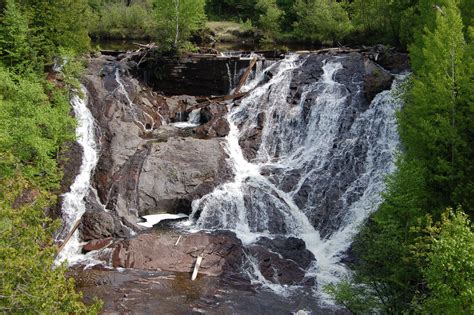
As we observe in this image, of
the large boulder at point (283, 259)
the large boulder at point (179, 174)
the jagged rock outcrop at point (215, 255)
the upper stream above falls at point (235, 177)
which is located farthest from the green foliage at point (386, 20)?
the jagged rock outcrop at point (215, 255)

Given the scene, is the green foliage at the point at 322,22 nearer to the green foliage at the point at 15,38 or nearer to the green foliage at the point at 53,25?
the green foliage at the point at 53,25

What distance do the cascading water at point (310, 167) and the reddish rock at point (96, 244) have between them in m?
4.40

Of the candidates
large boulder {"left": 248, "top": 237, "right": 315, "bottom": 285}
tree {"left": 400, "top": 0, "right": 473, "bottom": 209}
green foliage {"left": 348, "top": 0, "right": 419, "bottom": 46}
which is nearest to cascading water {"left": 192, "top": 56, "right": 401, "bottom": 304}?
large boulder {"left": 248, "top": 237, "right": 315, "bottom": 285}

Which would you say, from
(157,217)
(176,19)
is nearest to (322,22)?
(176,19)

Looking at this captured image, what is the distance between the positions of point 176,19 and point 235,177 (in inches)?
640

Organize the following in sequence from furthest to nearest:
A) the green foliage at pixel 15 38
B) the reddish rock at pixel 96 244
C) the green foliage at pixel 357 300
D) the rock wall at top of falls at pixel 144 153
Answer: the green foliage at pixel 15 38 → the rock wall at top of falls at pixel 144 153 → the reddish rock at pixel 96 244 → the green foliage at pixel 357 300

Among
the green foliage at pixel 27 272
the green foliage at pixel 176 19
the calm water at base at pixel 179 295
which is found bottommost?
the calm water at base at pixel 179 295

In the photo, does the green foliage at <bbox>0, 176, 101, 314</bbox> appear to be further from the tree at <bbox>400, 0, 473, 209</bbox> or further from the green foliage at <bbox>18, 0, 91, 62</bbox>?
the green foliage at <bbox>18, 0, 91, 62</bbox>

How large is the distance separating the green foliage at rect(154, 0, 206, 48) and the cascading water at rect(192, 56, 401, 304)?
356 inches

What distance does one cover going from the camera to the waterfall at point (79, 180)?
68.2 feet

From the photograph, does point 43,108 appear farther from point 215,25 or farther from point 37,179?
point 215,25

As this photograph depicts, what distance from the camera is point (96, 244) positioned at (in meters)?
21.0

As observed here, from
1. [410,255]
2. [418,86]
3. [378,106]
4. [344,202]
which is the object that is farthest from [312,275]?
[378,106]

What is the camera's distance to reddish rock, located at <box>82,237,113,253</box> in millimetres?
20766
